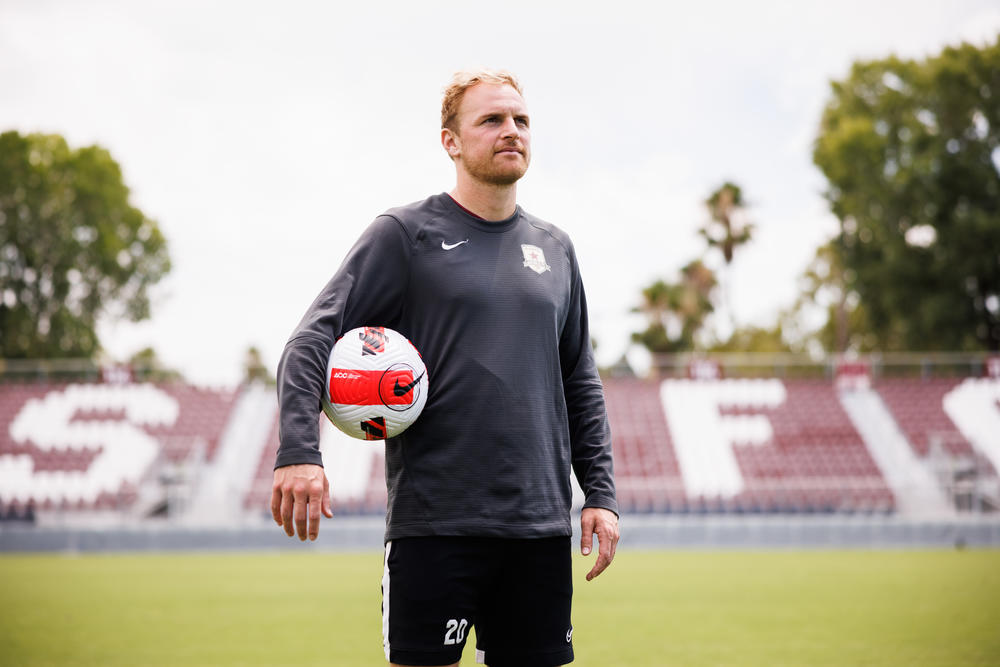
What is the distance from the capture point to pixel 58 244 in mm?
43094

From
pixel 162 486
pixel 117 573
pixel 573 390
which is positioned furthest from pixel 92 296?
pixel 573 390

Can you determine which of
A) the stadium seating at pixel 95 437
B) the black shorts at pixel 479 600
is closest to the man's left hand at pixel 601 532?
the black shorts at pixel 479 600

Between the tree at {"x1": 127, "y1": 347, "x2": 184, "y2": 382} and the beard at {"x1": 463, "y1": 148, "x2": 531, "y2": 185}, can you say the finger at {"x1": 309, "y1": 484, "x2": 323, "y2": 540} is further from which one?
the tree at {"x1": 127, "y1": 347, "x2": 184, "y2": 382}

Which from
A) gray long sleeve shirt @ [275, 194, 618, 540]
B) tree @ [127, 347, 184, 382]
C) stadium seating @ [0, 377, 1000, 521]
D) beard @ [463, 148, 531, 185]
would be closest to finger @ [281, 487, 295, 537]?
gray long sleeve shirt @ [275, 194, 618, 540]

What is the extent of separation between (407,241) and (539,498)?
82 cm

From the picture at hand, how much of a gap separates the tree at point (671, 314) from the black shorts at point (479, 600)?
122ft

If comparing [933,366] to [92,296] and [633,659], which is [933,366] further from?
[92,296]

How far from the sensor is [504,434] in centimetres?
267

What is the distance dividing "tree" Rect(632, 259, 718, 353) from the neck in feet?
121

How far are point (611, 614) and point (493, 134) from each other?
283 inches

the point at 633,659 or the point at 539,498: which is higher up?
the point at 539,498

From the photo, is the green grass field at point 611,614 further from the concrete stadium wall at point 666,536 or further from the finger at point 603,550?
the finger at point 603,550

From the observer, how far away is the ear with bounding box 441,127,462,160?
289 cm

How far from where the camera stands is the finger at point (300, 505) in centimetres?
236
